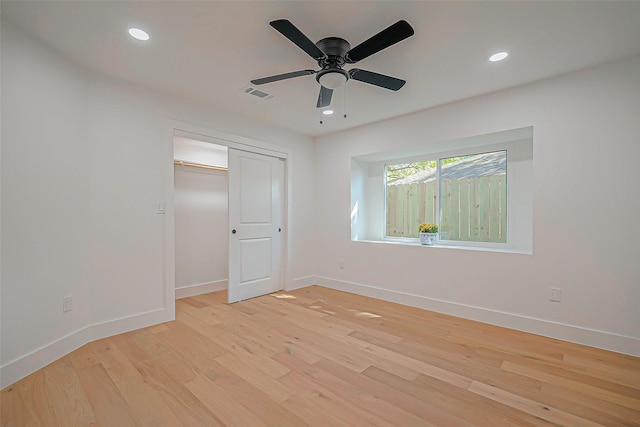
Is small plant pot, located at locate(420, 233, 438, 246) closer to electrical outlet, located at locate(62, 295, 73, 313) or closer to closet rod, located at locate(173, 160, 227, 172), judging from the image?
closet rod, located at locate(173, 160, 227, 172)

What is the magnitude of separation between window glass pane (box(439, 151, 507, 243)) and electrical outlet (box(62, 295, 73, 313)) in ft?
14.0

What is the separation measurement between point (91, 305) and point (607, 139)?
4.97 metres

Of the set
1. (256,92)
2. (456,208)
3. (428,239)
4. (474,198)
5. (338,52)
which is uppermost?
(256,92)

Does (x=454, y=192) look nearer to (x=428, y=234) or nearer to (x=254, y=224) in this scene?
(x=428, y=234)

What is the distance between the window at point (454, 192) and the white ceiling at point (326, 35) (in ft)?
2.89

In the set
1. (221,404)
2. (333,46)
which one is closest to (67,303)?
(221,404)

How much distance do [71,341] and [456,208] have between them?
448 centimetres

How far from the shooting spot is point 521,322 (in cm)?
288

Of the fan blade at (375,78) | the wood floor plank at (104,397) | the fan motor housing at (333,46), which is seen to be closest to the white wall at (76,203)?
the wood floor plank at (104,397)

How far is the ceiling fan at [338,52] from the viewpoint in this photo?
1.69 meters

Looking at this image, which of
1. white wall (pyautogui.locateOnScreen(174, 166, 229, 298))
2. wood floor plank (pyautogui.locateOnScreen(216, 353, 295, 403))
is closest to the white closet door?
white wall (pyautogui.locateOnScreen(174, 166, 229, 298))

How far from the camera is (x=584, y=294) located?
2.57m

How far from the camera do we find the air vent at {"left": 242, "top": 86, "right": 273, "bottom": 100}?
117 inches

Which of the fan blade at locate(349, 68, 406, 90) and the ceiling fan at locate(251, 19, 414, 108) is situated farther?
the fan blade at locate(349, 68, 406, 90)
